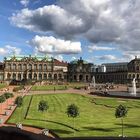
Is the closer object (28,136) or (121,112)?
(28,136)

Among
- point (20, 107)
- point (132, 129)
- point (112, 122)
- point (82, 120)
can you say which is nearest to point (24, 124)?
point (82, 120)

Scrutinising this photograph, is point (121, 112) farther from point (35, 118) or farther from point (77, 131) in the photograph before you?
point (35, 118)

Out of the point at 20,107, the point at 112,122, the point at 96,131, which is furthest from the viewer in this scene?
the point at 20,107

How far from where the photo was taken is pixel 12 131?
31.0 ft

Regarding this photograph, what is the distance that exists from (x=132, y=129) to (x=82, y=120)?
8.49 meters

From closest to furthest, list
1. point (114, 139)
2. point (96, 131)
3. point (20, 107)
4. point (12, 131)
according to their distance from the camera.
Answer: point (114, 139), point (12, 131), point (96, 131), point (20, 107)

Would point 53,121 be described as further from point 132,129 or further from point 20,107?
point 20,107

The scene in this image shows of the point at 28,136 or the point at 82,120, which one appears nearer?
the point at 28,136

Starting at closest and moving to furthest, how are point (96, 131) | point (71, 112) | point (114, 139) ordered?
point (114, 139) < point (96, 131) < point (71, 112)

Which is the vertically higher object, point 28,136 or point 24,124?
point 28,136

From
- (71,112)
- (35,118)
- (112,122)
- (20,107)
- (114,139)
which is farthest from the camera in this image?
(20,107)

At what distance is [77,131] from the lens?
33562 mm

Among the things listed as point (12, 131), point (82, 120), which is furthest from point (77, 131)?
point (12, 131)

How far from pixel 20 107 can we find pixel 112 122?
71.9 feet
